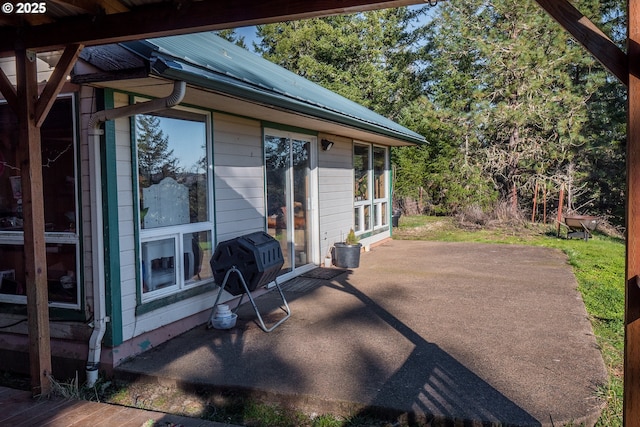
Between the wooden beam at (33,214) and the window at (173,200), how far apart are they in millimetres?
918

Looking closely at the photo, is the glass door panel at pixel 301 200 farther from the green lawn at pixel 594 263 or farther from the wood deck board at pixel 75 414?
the wood deck board at pixel 75 414

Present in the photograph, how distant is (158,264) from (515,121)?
12545 millimetres

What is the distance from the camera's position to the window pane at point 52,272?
3963 mm

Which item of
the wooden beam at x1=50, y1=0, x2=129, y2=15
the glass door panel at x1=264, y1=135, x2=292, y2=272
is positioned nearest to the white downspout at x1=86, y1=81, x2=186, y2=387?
the wooden beam at x1=50, y1=0, x2=129, y2=15

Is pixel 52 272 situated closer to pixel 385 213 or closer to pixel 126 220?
pixel 126 220

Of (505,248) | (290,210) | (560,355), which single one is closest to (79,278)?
(290,210)

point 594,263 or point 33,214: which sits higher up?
point 33,214

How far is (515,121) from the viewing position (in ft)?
46.3

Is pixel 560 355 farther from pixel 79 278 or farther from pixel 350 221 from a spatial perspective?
pixel 350 221

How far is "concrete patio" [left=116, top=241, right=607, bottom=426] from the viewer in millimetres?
2982

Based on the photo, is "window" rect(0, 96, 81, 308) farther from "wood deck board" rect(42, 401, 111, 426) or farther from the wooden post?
the wooden post

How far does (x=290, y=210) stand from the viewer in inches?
272

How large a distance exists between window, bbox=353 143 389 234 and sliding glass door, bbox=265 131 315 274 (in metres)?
2.15

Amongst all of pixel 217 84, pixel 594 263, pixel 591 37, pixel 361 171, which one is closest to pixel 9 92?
pixel 217 84
